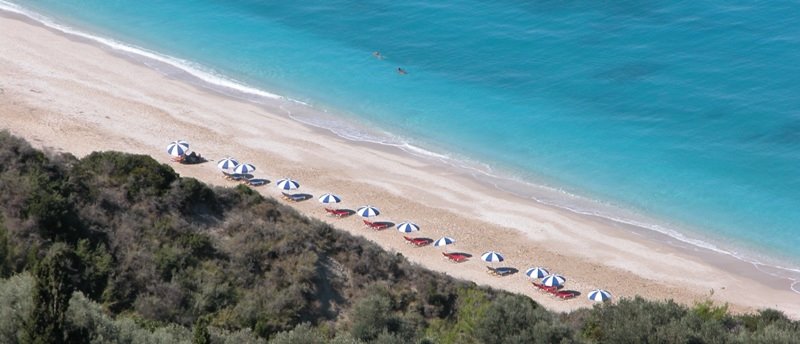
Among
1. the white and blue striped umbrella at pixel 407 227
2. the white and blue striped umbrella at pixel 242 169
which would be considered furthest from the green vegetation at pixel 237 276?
the white and blue striped umbrella at pixel 242 169

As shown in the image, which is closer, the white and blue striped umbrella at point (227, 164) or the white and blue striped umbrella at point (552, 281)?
the white and blue striped umbrella at point (552, 281)

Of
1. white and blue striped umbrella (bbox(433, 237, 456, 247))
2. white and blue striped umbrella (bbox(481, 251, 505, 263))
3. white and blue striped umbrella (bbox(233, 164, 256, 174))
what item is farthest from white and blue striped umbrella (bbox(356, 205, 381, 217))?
white and blue striped umbrella (bbox(233, 164, 256, 174))

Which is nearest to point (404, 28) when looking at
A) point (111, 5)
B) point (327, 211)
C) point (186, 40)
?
point (186, 40)

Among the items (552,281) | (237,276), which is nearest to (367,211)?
(552,281)

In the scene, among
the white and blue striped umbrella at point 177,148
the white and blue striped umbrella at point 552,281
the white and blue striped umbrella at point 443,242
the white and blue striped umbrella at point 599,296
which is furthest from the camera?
the white and blue striped umbrella at point 177,148

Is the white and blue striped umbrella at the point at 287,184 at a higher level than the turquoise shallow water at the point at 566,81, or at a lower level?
lower

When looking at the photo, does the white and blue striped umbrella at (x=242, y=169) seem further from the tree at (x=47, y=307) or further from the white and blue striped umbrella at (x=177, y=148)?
the tree at (x=47, y=307)

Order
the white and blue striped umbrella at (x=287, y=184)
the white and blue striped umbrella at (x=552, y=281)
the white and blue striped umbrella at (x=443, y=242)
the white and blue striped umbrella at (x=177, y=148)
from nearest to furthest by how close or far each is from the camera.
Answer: the white and blue striped umbrella at (x=552, y=281), the white and blue striped umbrella at (x=443, y=242), the white and blue striped umbrella at (x=287, y=184), the white and blue striped umbrella at (x=177, y=148)

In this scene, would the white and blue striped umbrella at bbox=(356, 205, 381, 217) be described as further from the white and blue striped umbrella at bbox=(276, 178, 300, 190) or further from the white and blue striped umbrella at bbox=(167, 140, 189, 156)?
the white and blue striped umbrella at bbox=(167, 140, 189, 156)
